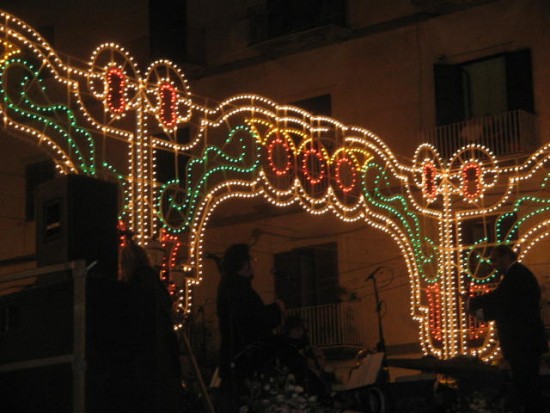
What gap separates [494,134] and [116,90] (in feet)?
30.9

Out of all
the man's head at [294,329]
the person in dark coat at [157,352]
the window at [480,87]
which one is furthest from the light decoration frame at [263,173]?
the person in dark coat at [157,352]

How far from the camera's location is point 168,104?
13.0 meters

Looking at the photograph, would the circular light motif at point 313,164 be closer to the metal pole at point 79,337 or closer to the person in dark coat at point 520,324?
the person in dark coat at point 520,324

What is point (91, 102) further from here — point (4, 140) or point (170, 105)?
point (170, 105)

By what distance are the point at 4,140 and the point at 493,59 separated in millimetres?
11313

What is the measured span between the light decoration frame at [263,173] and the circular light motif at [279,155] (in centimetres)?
2

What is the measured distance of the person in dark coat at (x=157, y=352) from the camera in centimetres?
834

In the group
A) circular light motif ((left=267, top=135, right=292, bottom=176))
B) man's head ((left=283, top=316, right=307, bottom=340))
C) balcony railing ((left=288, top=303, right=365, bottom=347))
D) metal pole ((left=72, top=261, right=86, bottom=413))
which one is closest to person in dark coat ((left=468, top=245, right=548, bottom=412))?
man's head ((left=283, top=316, right=307, bottom=340))

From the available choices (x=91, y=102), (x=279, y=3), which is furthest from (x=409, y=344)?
(x=91, y=102)

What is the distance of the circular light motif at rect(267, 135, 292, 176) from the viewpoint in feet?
48.0

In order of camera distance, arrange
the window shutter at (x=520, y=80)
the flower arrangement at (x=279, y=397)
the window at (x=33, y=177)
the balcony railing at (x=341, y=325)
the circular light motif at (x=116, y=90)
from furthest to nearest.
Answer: the window at (x=33, y=177), the balcony railing at (x=341, y=325), the window shutter at (x=520, y=80), the circular light motif at (x=116, y=90), the flower arrangement at (x=279, y=397)

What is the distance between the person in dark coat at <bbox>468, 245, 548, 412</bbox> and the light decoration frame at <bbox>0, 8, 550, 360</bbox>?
3.08 metres

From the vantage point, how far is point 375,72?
22328 mm

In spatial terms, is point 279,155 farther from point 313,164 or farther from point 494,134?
point 494,134
